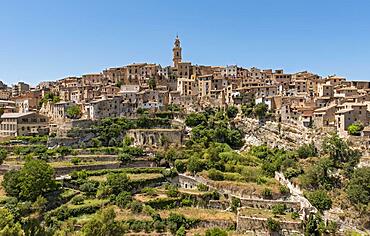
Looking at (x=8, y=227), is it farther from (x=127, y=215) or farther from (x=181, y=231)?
(x=181, y=231)

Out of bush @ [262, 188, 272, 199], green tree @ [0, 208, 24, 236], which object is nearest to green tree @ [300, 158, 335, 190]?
bush @ [262, 188, 272, 199]

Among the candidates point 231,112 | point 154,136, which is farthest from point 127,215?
point 231,112

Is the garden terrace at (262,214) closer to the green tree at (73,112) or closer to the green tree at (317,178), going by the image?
the green tree at (317,178)

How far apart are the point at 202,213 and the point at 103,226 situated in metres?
10.1

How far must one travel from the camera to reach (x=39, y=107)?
2188 inches

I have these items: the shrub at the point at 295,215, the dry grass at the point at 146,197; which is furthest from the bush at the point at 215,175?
the shrub at the point at 295,215

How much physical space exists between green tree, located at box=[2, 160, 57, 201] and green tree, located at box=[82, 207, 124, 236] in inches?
343

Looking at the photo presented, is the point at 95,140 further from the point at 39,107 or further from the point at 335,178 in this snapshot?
the point at 335,178

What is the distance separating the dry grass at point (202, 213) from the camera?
29212mm

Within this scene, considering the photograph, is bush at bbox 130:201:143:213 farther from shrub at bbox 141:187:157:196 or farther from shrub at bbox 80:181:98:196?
shrub at bbox 80:181:98:196

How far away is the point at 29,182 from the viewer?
29.4 m

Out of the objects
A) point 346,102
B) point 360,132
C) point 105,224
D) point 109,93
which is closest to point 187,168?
point 105,224

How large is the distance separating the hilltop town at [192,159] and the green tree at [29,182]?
3.3 inches

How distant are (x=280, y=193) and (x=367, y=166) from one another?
904 cm
